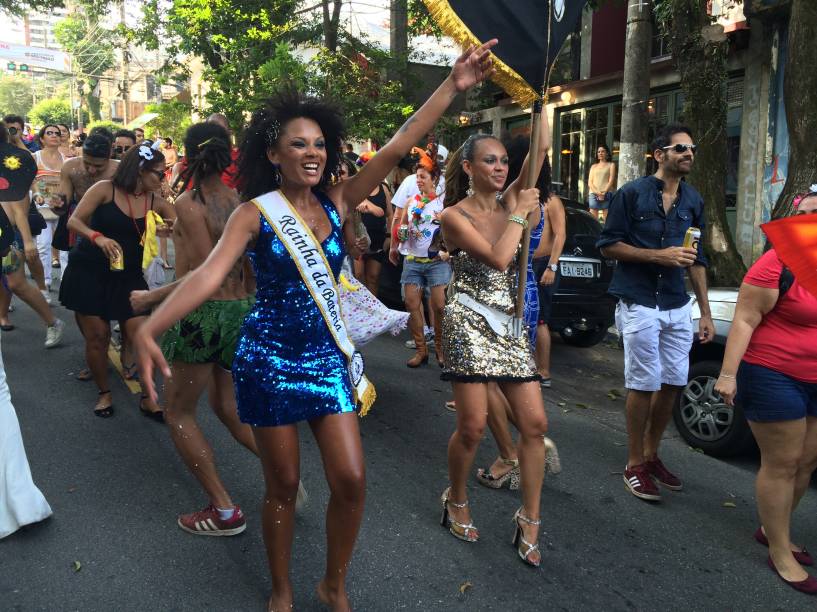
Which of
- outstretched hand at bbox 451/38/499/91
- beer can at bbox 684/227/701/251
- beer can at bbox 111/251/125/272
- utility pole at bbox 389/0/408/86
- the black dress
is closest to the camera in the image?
outstretched hand at bbox 451/38/499/91

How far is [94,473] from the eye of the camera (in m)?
4.38

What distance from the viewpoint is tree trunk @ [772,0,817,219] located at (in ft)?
22.8

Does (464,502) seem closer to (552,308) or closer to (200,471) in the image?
(200,471)

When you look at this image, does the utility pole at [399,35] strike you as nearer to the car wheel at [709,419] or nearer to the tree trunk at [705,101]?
the tree trunk at [705,101]

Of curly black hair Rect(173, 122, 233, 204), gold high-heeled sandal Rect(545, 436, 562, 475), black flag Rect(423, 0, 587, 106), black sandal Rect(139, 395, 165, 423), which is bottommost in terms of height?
black sandal Rect(139, 395, 165, 423)

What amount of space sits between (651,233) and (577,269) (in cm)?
342

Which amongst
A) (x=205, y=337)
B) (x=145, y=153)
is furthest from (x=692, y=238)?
(x=145, y=153)

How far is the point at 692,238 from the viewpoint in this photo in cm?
415

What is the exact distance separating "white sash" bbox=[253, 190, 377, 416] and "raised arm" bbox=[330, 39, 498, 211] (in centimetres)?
28

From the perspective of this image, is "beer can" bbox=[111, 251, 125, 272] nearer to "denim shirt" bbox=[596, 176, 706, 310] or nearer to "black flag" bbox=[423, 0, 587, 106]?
"black flag" bbox=[423, 0, 587, 106]

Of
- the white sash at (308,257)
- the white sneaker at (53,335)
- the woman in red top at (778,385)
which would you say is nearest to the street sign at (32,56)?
the white sneaker at (53,335)

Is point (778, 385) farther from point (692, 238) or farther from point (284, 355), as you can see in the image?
point (284, 355)

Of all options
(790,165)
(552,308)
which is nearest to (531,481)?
(552,308)

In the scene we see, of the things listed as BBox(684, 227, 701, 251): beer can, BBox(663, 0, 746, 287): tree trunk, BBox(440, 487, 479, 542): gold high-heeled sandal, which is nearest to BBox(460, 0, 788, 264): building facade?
BBox(663, 0, 746, 287): tree trunk
